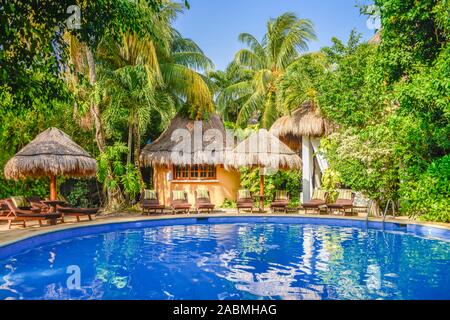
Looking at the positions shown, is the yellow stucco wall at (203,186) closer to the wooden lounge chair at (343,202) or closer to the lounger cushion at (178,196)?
the lounger cushion at (178,196)

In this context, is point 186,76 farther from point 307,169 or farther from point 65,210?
point 65,210

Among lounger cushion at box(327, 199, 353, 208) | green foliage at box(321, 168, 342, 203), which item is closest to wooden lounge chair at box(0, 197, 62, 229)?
lounger cushion at box(327, 199, 353, 208)

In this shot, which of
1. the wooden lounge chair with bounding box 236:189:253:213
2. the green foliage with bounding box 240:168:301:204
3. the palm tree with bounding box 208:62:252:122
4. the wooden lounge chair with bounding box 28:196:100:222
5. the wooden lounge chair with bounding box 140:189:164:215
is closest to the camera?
the wooden lounge chair with bounding box 28:196:100:222

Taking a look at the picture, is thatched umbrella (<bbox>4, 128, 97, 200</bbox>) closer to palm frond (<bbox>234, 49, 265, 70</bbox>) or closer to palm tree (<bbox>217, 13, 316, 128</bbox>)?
palm tree (<bbox>217, 13, 316, 128</bbox>)

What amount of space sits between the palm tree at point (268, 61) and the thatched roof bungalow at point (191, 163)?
342 cm

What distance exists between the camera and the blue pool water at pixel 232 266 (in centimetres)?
546

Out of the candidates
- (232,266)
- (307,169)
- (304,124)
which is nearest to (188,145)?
(304,124)

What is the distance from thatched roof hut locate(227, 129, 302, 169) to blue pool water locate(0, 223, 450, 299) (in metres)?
4.24

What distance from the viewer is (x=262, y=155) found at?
14680 mm

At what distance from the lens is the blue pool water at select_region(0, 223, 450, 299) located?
5.46m

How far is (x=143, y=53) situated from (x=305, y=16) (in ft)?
33.1

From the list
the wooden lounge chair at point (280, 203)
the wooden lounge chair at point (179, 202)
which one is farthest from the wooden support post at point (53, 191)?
the wooden lounge chair at point (280, 203)

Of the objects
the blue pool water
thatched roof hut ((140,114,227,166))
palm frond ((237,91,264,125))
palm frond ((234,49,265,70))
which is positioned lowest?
the blue pool water

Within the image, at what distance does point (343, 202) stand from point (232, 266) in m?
7.37
